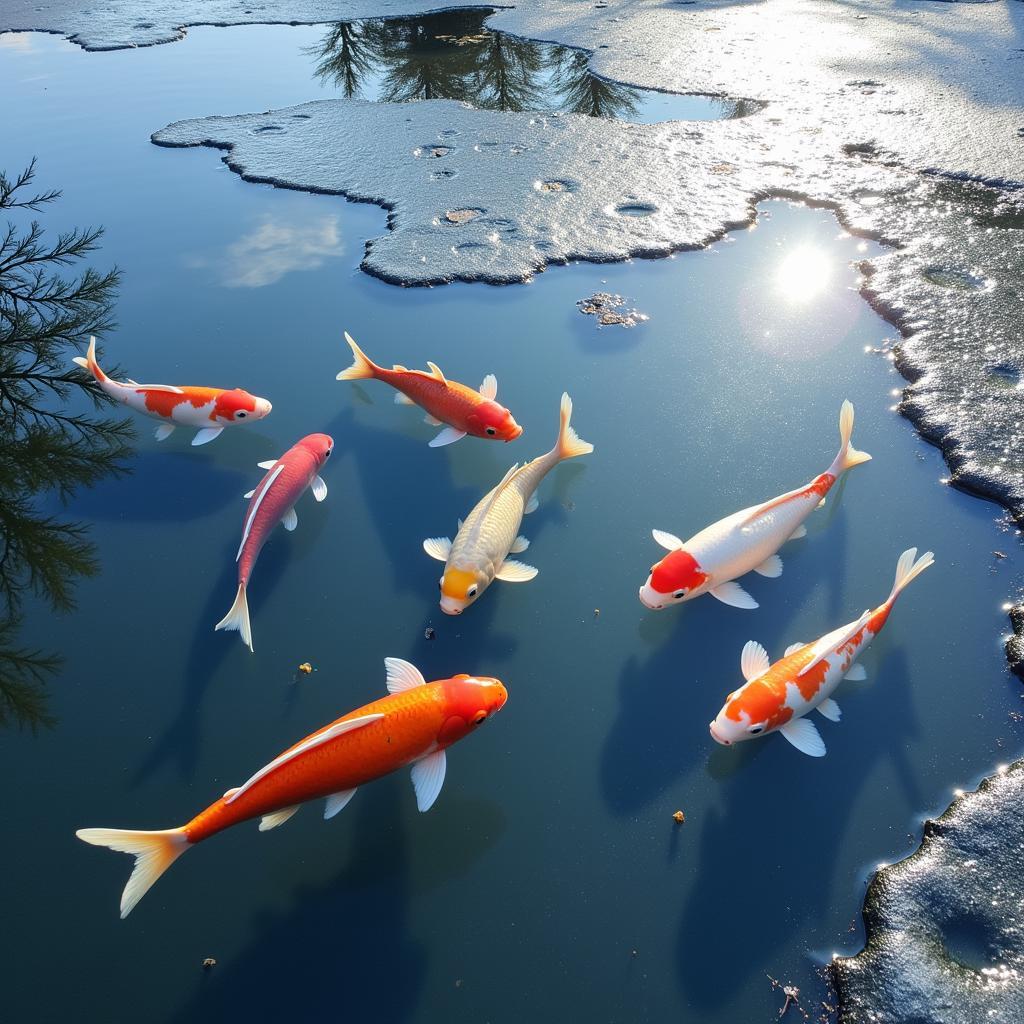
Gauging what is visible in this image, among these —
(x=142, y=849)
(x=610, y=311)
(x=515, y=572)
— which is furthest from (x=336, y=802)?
(x=610, y=311)

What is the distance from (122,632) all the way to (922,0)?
1032 centimetres

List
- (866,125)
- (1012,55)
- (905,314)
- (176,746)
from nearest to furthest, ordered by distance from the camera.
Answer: (176,746)
(905,314)
(866,125)
(1012,55)

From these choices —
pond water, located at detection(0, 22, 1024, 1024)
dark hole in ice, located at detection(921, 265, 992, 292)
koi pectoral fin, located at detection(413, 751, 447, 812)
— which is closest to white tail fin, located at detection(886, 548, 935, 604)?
pond water, located at detection(0, 22, 1024, 1024)

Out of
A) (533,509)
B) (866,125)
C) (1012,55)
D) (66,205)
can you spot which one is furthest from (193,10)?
(533,509)

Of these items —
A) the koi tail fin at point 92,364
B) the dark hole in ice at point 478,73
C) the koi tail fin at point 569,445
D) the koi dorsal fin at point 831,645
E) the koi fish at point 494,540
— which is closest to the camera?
the koi dorsal fin at point 831,645

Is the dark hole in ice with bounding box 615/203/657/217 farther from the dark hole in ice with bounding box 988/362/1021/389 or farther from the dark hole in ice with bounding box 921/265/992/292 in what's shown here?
the dark hole in ice with bounding box 988/362/1021/389

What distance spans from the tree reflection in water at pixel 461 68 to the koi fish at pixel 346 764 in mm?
5784

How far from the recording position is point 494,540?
290cm

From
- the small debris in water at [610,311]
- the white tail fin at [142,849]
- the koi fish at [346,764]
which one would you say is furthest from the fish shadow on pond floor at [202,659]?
the small debris in water at [610,311]

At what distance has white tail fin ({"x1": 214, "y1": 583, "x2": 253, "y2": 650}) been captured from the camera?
2668 millimetres

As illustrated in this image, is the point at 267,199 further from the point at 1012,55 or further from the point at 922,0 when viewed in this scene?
the point at 922,0

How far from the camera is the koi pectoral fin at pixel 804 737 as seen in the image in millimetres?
2428

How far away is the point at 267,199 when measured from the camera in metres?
5.50

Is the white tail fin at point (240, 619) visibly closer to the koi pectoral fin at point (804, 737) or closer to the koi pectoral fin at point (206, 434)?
the koi pectoral fin at point (206, 434)
